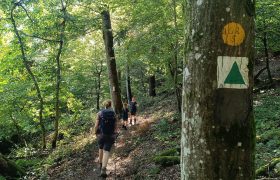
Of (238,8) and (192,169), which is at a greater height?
(238,8)

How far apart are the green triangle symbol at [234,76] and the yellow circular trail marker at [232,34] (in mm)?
165

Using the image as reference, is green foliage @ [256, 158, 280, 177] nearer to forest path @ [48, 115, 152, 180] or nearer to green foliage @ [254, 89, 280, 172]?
green foliage @ [254, 89, 280, 172]

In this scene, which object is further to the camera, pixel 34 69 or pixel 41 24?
pixel 34 69

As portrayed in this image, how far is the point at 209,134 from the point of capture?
246 centimetres

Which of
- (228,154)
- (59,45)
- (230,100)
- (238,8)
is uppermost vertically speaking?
(59,45)

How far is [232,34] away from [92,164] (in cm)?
1022

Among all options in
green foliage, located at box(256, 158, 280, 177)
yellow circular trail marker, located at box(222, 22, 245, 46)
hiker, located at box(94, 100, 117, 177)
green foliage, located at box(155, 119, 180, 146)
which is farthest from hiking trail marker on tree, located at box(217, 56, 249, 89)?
green foliage, located at box(155, 119, 180, 146)

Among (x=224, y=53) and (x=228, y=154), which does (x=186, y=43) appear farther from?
(x=228, y=154)

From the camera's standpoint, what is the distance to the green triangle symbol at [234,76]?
7.98ft

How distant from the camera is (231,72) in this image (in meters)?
2.44

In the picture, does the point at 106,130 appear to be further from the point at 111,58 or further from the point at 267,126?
the point at 111,58

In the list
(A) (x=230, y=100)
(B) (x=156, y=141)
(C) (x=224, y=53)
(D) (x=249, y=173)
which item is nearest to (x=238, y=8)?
(C) (x=224, y=53)

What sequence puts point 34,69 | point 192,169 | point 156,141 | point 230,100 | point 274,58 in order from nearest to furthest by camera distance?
point 230,100 → point 192,169 → point 156,141 → point 34,69 → point 274,58

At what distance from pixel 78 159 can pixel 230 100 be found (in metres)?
11.3
